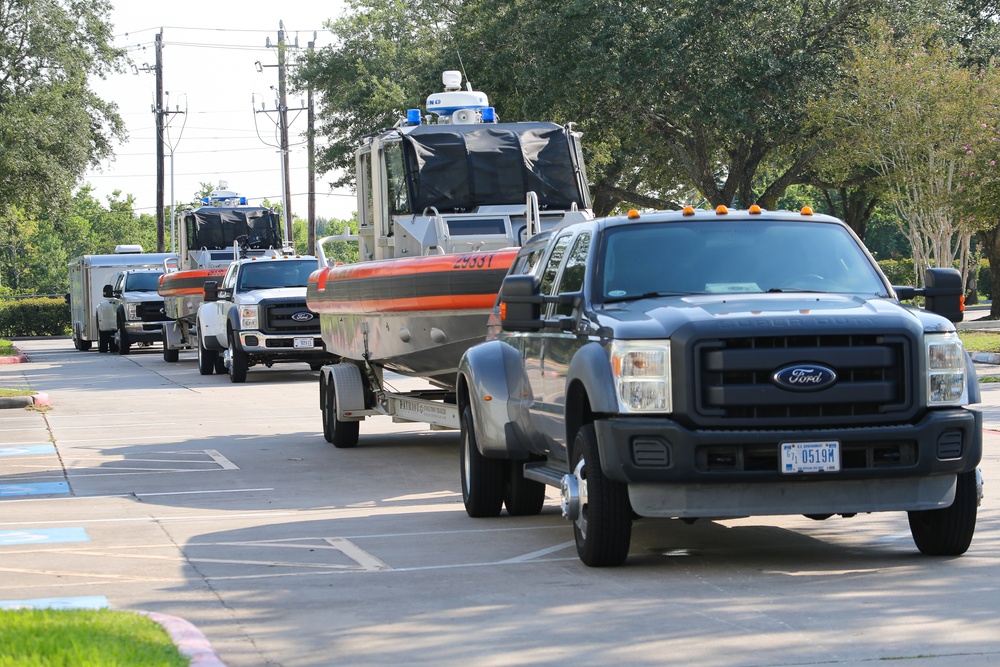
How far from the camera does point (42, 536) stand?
33.5ft

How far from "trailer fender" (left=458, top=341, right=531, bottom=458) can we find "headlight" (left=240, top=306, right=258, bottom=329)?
1690cm

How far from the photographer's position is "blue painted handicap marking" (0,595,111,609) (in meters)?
7.44

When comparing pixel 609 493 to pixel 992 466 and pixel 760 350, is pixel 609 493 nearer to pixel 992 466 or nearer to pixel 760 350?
pixel 760 350

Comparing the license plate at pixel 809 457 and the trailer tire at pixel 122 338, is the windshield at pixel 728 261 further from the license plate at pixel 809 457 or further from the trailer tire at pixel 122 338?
the trailer tire at pixel 122 338

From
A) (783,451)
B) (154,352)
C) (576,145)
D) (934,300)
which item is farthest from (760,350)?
(154,352)

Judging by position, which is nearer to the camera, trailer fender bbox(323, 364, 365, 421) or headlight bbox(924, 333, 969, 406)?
headlight bbox(924, 333, 969, 406)

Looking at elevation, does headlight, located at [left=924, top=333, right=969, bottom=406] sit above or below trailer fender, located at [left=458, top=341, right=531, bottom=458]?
above

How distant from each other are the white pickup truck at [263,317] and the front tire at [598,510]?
61.8 ft

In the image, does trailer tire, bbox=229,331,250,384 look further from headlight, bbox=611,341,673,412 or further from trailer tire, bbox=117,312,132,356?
headlight, bbox=611,341,673,412

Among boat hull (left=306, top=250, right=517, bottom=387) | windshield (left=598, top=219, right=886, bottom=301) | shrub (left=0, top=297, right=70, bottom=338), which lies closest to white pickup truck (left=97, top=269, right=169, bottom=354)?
shrub (left=0, top=297, right=70, bottom=338)

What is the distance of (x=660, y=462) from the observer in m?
7.68

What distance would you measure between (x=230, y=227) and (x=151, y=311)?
21.2ft

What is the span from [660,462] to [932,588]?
148cm

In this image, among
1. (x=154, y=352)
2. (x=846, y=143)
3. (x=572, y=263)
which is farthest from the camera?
(x=154, y=352)
